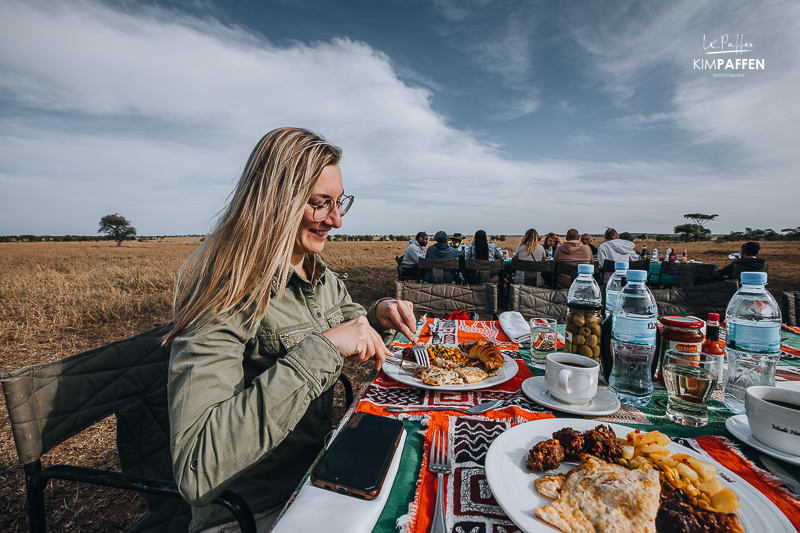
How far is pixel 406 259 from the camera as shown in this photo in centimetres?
853

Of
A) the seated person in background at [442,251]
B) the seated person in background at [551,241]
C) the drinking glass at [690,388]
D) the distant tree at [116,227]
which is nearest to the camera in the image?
the drinking glass at [690,388]

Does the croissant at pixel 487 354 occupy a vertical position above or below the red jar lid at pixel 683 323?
below

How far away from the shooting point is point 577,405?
3.96ft

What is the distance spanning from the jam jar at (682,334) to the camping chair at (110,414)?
5.41 ft

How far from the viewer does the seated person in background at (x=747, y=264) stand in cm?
655

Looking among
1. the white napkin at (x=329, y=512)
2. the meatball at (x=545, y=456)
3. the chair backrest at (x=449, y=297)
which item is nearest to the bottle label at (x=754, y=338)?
the meatball at (x=545, y=456)

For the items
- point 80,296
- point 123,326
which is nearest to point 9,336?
point 123,326

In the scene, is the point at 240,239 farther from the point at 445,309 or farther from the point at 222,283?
the point at 445,309

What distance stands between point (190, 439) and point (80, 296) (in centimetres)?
1090

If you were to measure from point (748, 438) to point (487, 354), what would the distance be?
0.86 meters

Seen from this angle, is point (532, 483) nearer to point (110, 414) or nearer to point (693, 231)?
point (110, 414)

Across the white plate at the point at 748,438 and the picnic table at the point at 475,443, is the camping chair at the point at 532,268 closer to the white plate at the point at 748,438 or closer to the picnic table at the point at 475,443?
the picnic table at the point at 475,443

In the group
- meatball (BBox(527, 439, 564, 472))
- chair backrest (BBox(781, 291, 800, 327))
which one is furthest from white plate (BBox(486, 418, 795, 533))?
chair backrest (BBox(781, 291, 800, 327))

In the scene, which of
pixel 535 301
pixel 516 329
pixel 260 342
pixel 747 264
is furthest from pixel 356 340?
pixel 747 264
